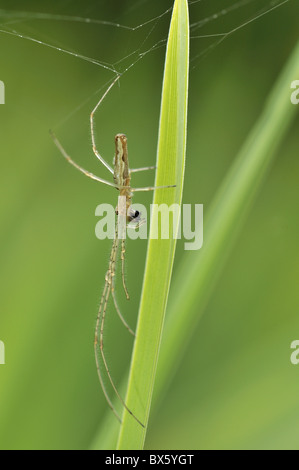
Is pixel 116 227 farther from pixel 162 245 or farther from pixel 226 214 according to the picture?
pixel 162 245

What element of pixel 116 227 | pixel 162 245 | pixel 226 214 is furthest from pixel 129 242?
pixel 162 245

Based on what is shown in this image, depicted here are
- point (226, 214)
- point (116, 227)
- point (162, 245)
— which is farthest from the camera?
point (116, 227)

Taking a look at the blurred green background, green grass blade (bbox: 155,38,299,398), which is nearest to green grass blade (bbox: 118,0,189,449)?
green grass blade (bbox: 155,38,299,398)

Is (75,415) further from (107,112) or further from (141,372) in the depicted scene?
(107,112)

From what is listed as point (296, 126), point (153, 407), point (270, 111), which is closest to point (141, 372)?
point (153, 407)

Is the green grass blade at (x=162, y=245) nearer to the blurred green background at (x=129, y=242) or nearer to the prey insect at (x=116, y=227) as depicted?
the prey insect at (x=116, y=227)

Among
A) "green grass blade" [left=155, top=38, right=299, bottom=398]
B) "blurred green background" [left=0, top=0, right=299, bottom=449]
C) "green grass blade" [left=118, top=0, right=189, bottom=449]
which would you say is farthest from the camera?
"blurred green background" [left=0, top=0, right=299, bottom=449]

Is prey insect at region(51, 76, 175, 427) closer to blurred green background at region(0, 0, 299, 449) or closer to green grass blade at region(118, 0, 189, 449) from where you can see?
blurred green background at region(0, 0, 299, 449)
